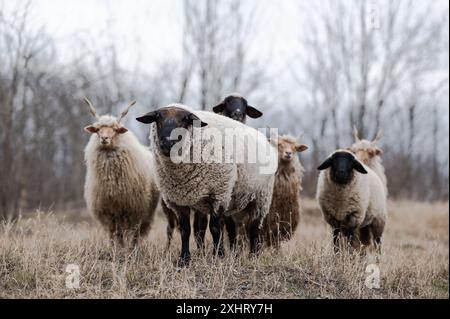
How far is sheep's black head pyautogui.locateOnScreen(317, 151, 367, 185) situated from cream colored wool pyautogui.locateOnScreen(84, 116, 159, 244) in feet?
9.50

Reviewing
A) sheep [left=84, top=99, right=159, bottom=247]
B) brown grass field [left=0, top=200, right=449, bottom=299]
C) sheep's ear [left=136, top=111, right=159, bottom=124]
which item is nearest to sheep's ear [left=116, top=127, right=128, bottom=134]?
sheep [left=84, top=99, right=159, bottom=247]

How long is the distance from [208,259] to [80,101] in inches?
740

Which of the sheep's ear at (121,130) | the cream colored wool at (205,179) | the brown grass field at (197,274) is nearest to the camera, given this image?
the brown grass field at (197,274)

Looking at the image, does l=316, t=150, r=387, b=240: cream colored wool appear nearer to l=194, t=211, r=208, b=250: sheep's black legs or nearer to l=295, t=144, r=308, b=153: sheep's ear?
l=295, t=144, r=308, b=153: sheep's ear

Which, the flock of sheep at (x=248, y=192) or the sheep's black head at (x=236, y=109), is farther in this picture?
the sheep's black head at (x=236, y=109)

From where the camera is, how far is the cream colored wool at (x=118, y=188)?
896cm

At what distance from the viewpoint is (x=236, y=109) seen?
350 inches

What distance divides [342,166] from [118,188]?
141 inches

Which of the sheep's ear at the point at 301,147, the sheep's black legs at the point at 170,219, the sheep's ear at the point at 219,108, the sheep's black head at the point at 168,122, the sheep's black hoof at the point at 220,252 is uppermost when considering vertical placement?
the sheep's ear at the point at 219,108

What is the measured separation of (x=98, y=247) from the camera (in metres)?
7.61

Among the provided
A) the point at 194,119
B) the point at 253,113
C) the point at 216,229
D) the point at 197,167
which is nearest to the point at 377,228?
the point at 253,113

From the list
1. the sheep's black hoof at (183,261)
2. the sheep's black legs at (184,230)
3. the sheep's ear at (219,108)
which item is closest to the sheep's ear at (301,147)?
the sheep's ear at (219,108)

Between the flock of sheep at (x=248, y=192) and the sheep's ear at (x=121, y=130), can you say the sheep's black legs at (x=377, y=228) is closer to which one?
the flock of sheep at (x=248, y=192)
